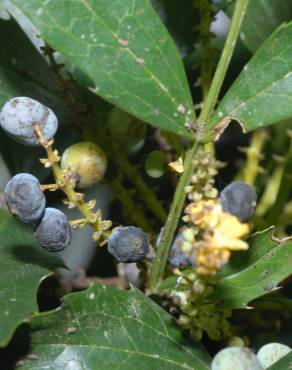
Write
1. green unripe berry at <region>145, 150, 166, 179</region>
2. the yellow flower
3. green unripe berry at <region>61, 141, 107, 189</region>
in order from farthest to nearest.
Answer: green unripe berry at <region>145, 150, 166, 179</region>
green unripe berry at <region>61, 141, 107, 189</region>
the yellow flower

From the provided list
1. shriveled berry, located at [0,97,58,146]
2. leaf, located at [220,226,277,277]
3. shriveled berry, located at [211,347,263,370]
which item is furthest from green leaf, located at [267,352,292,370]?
shriveled berry, located at [0,97,58,146]

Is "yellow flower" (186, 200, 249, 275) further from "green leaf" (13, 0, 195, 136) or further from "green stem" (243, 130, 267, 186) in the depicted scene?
"green stem" (243, 130, 267, 186)

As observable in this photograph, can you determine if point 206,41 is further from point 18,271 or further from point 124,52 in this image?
point 18,271

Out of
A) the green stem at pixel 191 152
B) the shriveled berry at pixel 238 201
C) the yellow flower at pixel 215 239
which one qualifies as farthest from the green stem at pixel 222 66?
the yellow flower at pixel 215 239

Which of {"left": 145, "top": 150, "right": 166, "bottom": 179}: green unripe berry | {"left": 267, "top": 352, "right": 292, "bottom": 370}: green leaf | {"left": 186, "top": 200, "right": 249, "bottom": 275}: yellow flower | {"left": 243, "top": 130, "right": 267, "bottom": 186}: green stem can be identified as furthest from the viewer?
{"left": 243, "top": 130, "right": 267, "bottom": 186}: green stem

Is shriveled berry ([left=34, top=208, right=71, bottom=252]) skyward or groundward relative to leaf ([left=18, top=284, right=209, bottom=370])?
skyward

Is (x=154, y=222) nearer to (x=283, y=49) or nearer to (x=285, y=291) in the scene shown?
(x=285, y=291)
